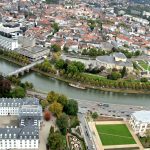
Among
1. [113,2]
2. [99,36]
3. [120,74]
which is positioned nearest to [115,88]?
[120,74]

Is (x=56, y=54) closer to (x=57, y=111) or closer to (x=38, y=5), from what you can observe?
(x=57, y=111)

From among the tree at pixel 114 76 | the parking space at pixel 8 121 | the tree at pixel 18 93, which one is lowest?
the parking space at pixel 8 121

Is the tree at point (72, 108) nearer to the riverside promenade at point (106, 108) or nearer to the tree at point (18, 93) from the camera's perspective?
the riverside promenade at point (106, 108)

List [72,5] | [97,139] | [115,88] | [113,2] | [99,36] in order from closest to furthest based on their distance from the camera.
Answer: [97,139]
[115,88]
[99,36]
[72,5]
[113,2]

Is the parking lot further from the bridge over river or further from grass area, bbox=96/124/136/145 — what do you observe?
the bridge over river

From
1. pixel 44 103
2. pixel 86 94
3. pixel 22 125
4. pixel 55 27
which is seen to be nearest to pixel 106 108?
pixel 86 94

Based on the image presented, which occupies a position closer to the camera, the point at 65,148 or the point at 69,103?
the point at 65,148

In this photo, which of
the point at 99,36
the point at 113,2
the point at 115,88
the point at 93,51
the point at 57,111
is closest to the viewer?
the point at 57,111

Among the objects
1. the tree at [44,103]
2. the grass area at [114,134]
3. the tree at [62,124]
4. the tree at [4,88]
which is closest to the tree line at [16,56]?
the tree at [4,88]

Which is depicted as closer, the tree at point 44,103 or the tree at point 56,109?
the tree at point 56,109
